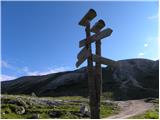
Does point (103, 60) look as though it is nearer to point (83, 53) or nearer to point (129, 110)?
point (83, 53)

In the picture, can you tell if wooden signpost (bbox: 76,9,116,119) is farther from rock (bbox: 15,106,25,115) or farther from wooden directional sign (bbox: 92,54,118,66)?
rock (bbox: 15,106,25,115)

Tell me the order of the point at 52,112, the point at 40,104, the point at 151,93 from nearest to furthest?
the point at 52,112 → the point at 40,104 → the point at 151,93

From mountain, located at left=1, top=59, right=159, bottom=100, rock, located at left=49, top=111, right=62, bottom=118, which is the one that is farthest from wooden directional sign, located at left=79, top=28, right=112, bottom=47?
mountain, located at left=1, top=59, right=159, bottom=100

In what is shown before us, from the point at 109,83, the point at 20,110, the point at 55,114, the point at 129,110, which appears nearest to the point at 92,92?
the point at 55,114

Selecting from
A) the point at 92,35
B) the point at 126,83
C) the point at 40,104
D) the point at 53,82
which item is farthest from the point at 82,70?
→ the point at 92,35

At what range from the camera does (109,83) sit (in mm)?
90500

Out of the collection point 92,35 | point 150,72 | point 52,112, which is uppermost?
point 150,72

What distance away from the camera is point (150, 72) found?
100 m

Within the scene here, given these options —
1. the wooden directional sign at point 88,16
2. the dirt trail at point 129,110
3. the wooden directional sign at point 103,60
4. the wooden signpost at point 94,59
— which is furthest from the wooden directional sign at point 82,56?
the dirt trail at point 129,110

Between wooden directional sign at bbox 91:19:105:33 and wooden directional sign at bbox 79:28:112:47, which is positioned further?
wooden directional sign at bbox 91:19:105:33

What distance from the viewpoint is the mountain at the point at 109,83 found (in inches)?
3243

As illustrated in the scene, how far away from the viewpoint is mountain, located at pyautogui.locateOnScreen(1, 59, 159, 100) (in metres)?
82.4

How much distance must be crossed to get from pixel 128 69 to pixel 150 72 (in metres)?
6.42

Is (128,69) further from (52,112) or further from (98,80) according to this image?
(98,80)
